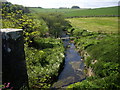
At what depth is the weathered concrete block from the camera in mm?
3420

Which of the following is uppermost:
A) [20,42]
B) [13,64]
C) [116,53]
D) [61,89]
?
[20,42]

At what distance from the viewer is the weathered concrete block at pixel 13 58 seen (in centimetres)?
342

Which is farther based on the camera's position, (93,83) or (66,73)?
(66,73)

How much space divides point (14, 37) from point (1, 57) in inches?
26.2

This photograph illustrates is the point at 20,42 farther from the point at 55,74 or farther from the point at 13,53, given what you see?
the point at 55,74

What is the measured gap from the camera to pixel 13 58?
11.7 ft

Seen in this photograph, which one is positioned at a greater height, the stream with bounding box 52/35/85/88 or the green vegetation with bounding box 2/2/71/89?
the green vegetation with bounding box 2/2/71/89

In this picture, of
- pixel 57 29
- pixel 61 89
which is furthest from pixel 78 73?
pixel 57 29

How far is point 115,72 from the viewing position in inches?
316

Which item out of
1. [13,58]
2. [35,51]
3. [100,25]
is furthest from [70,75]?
[100,25]

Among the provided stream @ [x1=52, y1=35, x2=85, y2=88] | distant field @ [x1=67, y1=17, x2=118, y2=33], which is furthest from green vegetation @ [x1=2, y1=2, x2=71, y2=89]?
distant field @ [x1=67, y1=17, x2=118, y2=33]

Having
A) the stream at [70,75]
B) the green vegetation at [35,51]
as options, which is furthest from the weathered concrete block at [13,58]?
the stream at [70,75]

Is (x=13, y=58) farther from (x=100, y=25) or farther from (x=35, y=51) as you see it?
(x=100, y=25)

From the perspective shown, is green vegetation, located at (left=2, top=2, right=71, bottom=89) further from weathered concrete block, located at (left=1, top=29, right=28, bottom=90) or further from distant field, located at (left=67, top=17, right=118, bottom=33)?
distant field, located at (left=67, top=17, right=118, bottom=33)
